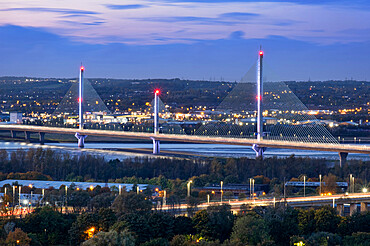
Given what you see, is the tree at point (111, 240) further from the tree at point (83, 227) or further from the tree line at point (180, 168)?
the tree line at point (180, 168)

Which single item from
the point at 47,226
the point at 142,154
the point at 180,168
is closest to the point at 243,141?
the point at 142,154

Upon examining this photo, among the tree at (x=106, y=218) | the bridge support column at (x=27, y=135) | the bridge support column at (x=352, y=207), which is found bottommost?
the bridge support column at (x=352, y=207)

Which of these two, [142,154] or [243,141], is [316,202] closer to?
[243,141]

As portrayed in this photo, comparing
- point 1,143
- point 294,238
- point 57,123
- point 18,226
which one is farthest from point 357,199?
point 57,123

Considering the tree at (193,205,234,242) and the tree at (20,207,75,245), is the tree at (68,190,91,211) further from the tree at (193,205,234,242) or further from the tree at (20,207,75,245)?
the tree at (193,205,234,242)

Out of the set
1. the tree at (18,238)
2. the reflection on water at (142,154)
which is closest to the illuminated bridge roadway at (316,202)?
the tree at (18,238)

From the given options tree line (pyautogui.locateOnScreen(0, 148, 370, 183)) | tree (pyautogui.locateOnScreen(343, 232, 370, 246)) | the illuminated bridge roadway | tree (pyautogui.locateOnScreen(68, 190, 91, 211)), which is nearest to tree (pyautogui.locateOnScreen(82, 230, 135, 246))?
tree (pyautogui.locateOnScreen(343, 232, 370, 246))

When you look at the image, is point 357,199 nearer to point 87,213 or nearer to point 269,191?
point 269,191
